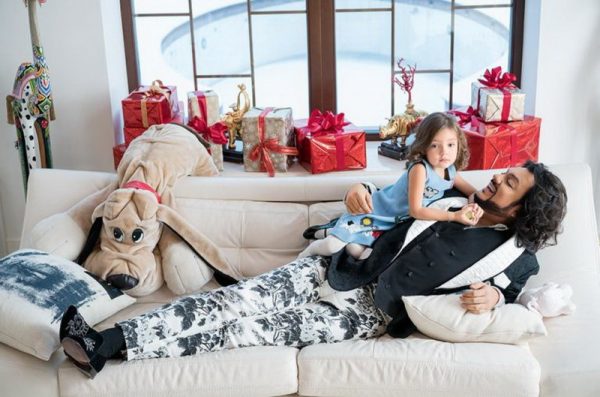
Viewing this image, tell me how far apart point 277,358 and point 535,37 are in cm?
197

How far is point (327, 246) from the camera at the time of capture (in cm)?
228

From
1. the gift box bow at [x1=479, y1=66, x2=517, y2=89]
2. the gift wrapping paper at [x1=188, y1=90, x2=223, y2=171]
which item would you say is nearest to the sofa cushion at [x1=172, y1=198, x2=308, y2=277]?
the gift wrapping paper at [x1=188, y1=90, x2=223, y2=171]

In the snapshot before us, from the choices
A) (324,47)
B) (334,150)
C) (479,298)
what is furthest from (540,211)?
(324,47)

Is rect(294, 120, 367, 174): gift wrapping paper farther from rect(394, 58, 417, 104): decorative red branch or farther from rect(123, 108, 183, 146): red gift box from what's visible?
rect(123, 108, 183, 146): red gift box

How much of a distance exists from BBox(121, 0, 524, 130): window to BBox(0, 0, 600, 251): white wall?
0.16 metres

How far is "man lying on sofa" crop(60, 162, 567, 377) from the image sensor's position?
2.03 metres

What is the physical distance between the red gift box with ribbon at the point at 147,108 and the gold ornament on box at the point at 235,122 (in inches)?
9.7

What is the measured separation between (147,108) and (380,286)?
1.36m

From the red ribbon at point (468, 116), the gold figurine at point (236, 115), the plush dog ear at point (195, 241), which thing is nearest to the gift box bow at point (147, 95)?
the gold figurine at point (236, 115)

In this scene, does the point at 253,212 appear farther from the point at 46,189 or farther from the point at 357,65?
the point at 357,65

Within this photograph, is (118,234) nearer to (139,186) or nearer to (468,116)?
(139,186)

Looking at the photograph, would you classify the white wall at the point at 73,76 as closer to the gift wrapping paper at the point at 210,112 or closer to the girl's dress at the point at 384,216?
the gift wrapping paper at the point at 210,112

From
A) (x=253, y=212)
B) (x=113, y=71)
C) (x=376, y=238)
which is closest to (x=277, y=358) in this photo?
(x=376, y=238)

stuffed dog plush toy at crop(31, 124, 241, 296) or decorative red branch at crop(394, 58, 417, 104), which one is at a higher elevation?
decorative red branch at crop(394, 58, 417, 104)
